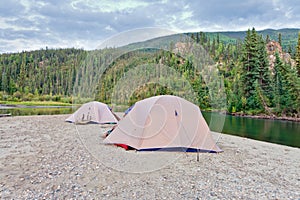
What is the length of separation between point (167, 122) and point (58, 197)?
4.59 meters

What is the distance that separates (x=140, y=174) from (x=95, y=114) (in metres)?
11.2

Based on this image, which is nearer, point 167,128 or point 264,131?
point 167,128

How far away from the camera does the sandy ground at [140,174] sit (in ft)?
15.5

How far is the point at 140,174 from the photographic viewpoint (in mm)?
5875

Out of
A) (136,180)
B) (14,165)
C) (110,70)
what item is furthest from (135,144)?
(110,70)

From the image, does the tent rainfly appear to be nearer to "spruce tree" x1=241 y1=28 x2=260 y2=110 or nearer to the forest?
the forest

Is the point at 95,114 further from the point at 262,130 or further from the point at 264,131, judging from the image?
the point at 262,130

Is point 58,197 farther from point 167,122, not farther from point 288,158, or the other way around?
point 288,158

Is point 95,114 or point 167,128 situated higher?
point 167,128

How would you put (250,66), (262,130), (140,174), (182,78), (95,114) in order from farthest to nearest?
(250,66) → (262,130) → (95,114) → (182,78) → (140,174)

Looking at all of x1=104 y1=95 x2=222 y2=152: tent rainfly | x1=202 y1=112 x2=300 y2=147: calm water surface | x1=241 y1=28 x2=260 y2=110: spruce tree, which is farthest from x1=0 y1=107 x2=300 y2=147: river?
x1=241 y1=28 x2=260 y2=110: spruce tree

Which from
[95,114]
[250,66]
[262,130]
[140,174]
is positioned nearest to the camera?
[140,174]

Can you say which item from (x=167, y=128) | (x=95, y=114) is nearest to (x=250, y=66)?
(x=95, y=114)

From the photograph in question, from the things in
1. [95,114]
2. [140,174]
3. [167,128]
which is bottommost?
[140,174]
